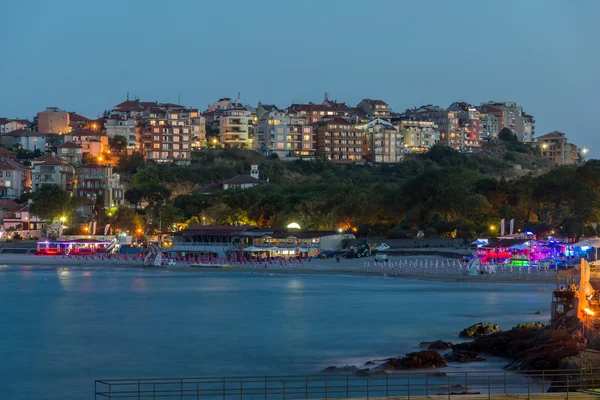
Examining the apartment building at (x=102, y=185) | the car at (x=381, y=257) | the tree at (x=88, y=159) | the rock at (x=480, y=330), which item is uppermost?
the tree at (x=88, y=159)

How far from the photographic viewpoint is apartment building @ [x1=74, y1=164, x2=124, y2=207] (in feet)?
293

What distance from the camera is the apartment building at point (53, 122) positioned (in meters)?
112

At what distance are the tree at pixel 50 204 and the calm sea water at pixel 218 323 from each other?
2322 centimetres

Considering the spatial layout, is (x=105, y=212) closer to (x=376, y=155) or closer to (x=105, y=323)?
(x=376, y=155)

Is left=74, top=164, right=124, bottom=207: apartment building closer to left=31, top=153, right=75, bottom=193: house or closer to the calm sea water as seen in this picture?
left=31, top=153, right=75, bottom=193: house

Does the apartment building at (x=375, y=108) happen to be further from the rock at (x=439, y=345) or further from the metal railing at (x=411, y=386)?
the metal railing at (x=411, y=386)

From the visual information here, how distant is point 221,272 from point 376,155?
176ft

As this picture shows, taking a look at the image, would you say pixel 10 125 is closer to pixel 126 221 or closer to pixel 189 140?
pixel 189 140

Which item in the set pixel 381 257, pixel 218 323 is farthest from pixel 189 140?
pixel 218 323

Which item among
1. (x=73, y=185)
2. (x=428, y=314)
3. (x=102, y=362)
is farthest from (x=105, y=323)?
(x=73, y=185)

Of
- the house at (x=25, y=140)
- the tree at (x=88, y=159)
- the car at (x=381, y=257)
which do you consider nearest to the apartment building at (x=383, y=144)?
the tree at (x=88, y=159)

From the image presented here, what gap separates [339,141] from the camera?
114 m

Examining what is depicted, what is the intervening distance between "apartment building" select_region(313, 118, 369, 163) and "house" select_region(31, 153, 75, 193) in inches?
1257

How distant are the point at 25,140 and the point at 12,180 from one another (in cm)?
1731
